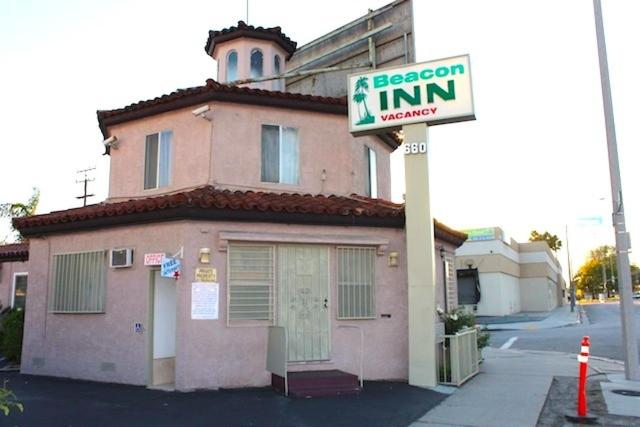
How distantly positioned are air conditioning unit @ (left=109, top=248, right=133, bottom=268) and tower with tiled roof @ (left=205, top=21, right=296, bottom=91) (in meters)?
6.32

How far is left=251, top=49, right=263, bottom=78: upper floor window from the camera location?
16.0 metres

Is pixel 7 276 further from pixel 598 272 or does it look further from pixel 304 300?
pixel 598 272

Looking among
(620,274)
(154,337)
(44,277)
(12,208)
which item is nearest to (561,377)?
(620,274)

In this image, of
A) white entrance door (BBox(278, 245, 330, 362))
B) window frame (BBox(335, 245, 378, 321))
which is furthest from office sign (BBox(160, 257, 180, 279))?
window frame (BBox(335, 245, 378, 321))

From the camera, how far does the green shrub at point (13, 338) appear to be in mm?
14148

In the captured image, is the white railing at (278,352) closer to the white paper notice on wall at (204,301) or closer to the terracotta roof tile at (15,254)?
the white paper notice on wall at (204,301)

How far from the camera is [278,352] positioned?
394 inches

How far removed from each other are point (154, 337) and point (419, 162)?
5968 mm

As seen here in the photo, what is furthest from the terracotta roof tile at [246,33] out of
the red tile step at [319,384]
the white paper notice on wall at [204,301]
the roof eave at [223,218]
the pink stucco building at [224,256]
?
the red tile step at [319,384]

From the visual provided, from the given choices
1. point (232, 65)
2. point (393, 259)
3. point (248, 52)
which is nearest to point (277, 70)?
point (248, 52)

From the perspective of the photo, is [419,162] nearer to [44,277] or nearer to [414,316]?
[414,316]

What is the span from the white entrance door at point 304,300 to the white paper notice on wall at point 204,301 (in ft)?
4.02

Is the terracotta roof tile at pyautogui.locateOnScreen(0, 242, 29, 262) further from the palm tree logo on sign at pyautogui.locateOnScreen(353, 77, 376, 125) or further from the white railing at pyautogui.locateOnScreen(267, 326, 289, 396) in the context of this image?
the palm tree logo on sign at pyautogui.locateOnScreen(353, 77, 376, 125)

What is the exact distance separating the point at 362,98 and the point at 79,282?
6842 mm
